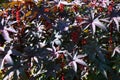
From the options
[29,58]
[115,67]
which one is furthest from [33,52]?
[115,67]

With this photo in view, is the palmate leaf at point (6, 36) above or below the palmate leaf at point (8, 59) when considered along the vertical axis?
above

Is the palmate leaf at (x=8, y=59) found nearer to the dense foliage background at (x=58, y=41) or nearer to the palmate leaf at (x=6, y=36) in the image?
the dense foliage background at (x=58, y=41)

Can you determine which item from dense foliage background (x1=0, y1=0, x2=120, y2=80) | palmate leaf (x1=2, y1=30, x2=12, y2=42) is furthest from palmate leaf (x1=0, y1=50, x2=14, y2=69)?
palmate leaf (x1=2, y1=30, x2=12, y2=42)

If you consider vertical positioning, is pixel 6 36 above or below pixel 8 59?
above

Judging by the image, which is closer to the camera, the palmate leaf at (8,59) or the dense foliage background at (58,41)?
the palmate leaf at (8,59)

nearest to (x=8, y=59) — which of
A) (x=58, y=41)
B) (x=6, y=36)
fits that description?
(x=6, y=36)

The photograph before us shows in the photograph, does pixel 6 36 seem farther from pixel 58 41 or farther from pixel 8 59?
pixel 58 41

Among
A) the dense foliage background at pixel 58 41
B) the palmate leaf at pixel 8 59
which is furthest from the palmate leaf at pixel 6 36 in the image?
the palmate leaf at pixel 8 59

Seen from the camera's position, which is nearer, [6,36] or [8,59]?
[8,59]
